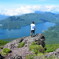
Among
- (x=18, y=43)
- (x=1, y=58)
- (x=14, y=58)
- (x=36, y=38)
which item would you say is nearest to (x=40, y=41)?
(x=36, y=38)

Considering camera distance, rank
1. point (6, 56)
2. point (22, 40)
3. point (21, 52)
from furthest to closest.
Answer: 1. point (22, 40)
2. point (21, 52)
3. point (6, 56)

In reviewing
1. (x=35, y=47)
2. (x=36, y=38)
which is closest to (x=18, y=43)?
(x=36, y=38)

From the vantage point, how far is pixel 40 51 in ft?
117

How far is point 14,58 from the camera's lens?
87.1ft

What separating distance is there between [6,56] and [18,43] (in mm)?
12029

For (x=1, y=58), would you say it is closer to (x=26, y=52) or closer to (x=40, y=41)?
(x=26, y=52)

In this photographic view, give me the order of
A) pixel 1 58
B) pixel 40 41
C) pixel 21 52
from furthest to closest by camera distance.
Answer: pixel 40 41
pixel 21 52
pixel 1 58

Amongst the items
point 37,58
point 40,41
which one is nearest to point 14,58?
point 37,58

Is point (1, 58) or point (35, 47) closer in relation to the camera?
point (1, 58)

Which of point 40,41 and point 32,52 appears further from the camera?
point 40,41

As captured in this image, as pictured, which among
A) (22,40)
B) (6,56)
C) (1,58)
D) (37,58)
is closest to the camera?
(37,58)

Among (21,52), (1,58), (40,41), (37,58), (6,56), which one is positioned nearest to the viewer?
(37,58)

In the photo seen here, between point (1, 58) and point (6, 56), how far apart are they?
2.22 metres

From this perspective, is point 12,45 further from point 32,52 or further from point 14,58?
point 14,58
